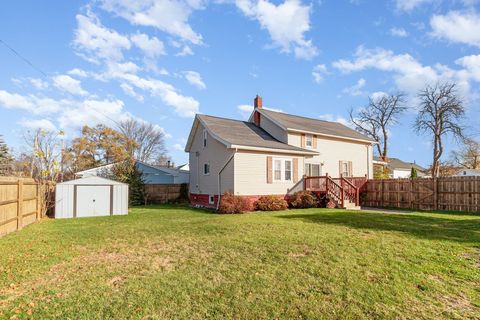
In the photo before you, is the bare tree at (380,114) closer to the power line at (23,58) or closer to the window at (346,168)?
the window at (346,168)

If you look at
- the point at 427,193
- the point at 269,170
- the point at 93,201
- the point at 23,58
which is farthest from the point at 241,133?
the point at 23,58

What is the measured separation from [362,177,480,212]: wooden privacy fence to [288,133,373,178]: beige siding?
3292 millimetres

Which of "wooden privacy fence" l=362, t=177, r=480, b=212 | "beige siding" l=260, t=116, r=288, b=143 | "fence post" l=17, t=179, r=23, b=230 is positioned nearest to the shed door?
"fence post" l=17, t=179, r=23, b=230

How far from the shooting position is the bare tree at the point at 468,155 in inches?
1793

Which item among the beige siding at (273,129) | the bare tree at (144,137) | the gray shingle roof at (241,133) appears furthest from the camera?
the bare tree at (144,137)

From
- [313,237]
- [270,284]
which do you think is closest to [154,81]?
[313,237]

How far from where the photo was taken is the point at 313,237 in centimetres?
833

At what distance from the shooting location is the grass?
411cm

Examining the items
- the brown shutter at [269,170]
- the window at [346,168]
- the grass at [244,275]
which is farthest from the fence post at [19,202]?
the window at [346,168]

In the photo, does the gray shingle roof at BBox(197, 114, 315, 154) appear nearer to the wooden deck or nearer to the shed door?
the wooden deck

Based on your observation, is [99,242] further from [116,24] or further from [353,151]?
[353,151]

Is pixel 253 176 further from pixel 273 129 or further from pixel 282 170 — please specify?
pixel 273 129

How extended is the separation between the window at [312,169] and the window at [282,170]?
2.82 meters

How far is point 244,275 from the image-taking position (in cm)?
537
